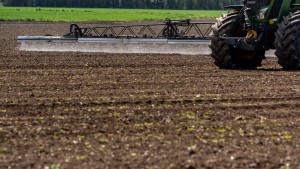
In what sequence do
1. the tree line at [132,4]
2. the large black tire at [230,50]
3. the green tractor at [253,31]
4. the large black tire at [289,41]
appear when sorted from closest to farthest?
the large black tire at [289,41] < the green tractor at [253,31] < the large black tire at [230,50] < the tree line at [132,4]

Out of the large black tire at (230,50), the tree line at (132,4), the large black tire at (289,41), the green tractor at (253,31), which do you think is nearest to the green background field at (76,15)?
the tree line at (132,4)

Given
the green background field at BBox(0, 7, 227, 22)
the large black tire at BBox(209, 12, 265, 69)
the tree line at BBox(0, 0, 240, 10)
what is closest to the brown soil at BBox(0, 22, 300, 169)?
the large black tire at BBox(209, 12, 265, 69)

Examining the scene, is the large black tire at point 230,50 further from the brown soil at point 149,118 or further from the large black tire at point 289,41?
the large black tire at point 289,41

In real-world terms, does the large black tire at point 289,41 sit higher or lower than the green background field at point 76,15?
higher

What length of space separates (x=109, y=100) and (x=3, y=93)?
2.01m

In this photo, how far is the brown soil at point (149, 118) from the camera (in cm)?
738

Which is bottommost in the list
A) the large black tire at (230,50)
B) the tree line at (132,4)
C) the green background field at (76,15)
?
the tree line at (132,4)

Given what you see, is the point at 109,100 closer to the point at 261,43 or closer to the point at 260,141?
the point at 260,141

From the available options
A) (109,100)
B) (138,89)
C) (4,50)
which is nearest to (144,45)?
(4,50)

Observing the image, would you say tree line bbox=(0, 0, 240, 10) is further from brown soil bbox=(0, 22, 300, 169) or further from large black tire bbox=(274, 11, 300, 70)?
brown soil bbox=(0, 22, 300, 169)

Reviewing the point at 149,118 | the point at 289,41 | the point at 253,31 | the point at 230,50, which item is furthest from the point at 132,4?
the point at 149,118

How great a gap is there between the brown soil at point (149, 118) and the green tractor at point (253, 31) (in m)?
0.43

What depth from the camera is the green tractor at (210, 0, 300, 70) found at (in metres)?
15.4

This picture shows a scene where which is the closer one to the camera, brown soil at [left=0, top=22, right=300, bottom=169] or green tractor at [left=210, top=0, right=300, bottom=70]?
brown soil at [left=0, top=22, right=300, bottom=169]
